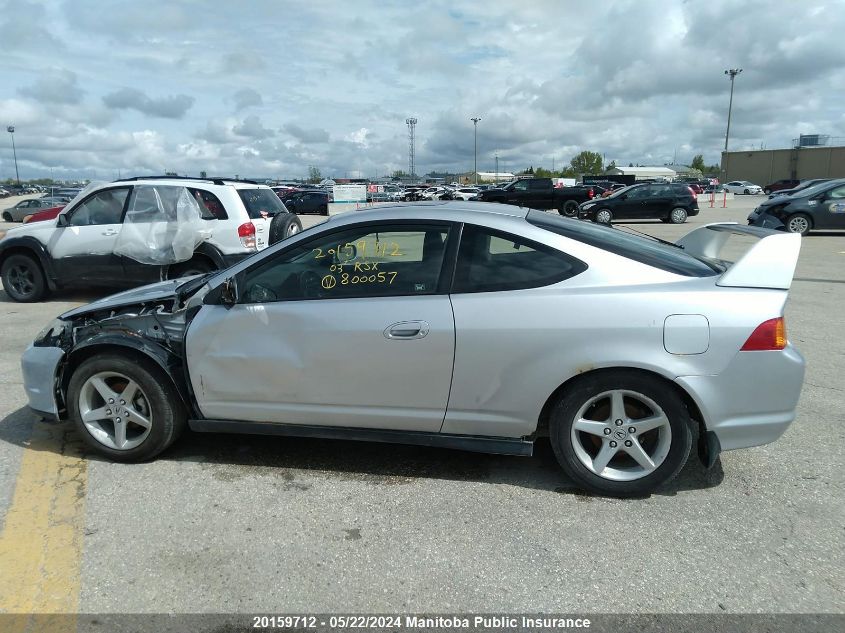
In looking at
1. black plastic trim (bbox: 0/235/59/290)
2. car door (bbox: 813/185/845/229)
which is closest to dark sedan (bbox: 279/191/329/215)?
car door (bbox: 813/185/845/229)

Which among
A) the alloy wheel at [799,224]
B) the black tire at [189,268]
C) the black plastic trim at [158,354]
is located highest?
the black plastic trim at [158,354]

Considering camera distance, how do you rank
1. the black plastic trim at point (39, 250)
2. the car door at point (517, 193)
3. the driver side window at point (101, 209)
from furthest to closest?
the car door at point (517, 193) < the black plastic trim at point (39, 250) < the driver side window at point (101, 209)

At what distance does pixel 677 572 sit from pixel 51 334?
3.68 m

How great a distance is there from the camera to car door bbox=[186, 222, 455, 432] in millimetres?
3285

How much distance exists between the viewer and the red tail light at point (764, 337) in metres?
3.02

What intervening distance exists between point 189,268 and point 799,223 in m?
16.1

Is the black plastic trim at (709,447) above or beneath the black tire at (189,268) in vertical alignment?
beneath

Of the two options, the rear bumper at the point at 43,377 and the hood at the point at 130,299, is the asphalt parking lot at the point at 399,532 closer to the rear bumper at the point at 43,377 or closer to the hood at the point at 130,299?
the rear bumper at the point at 43,377

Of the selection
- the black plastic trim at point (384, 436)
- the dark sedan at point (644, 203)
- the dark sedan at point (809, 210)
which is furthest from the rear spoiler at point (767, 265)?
the dark sedan at point (644, 203)

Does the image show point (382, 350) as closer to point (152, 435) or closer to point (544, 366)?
point (544, 366)

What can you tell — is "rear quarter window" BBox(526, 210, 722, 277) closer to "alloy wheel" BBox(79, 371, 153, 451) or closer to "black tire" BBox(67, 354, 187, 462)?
"black tire" BBox(67, 354, 187, 462)

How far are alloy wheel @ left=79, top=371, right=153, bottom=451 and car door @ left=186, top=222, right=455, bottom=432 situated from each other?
0.39 m

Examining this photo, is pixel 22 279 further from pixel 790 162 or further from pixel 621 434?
pixel 790 162

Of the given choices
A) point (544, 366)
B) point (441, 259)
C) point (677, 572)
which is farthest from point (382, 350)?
point (677, 572)
